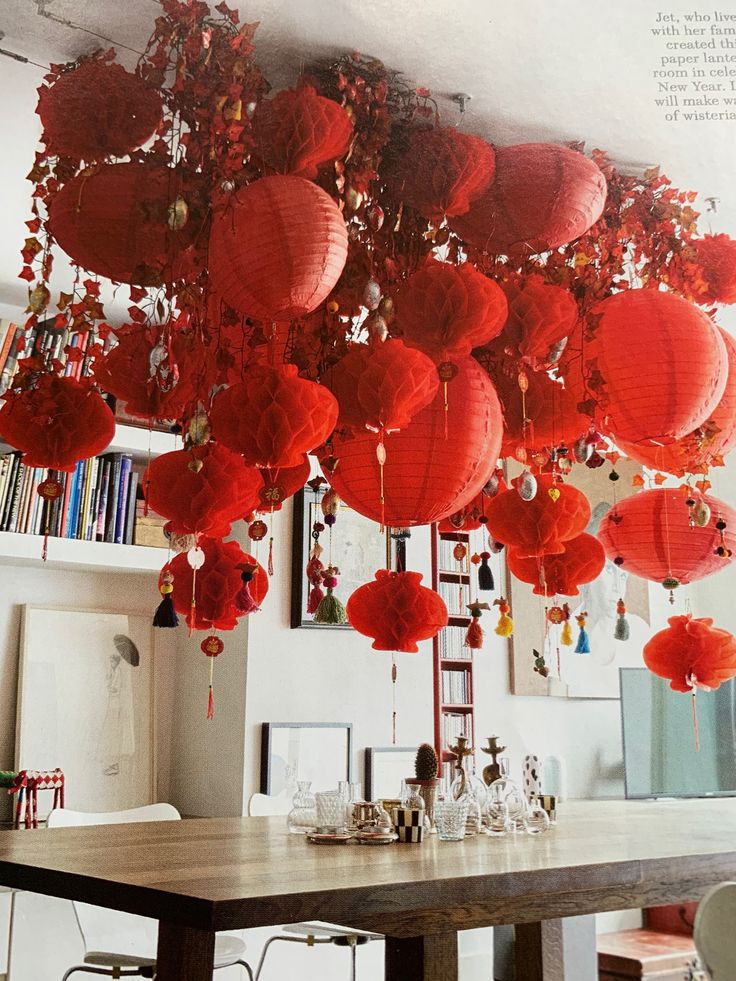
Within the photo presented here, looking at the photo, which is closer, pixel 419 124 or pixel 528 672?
pixel 419 124

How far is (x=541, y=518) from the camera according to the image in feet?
9.89

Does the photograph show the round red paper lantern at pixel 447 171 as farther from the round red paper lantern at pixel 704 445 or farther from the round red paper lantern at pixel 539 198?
the round red paper lantern at pixel 704 445

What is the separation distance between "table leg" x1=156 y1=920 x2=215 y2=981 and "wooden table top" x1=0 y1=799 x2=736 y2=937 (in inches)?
1.4

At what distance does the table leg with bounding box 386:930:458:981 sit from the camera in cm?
262

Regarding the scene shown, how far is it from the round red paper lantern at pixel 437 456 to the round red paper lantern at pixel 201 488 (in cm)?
30

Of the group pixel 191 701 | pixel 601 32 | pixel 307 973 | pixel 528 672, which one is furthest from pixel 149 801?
pixel 601 32

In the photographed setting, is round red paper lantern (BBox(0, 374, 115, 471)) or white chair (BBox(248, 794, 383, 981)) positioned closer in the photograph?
round red paper lantern (BBox(0, 374, 115, 471))

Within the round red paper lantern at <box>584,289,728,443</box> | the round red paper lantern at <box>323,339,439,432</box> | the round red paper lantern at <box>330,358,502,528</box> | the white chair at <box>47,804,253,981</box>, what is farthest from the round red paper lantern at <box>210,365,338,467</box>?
the white chair at <box>47,804,253,981</box>

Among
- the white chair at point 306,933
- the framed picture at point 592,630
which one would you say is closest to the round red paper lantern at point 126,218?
the white chair at point 306,933

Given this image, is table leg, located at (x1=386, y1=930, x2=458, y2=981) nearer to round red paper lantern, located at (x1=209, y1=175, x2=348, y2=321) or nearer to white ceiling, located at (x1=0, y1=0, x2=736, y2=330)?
round red paper lantern, located at (x1=209, y1=175, x2=348, y2=321)

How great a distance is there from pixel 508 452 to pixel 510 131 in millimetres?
945

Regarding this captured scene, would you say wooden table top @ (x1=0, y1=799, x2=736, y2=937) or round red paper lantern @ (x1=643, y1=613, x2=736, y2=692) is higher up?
round red paper lantern @ (x1=643, y1=613, x2=736, y2=692)

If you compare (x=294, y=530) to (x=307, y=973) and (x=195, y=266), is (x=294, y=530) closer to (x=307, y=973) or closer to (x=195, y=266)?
(x=307, y=973)

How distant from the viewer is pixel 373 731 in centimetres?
480
